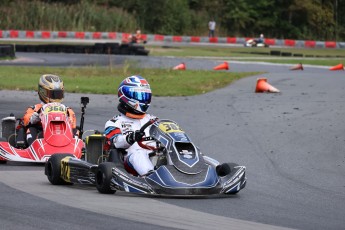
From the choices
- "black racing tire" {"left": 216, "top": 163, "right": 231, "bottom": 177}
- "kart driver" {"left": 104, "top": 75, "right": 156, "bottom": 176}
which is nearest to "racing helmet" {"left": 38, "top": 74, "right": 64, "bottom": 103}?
"kart driver" {"left": 104, "top": 75, "right": 156, "bottom": 176}

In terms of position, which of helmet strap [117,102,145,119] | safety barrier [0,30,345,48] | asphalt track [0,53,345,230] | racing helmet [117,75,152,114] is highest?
racing helmet [117,75,152,114]

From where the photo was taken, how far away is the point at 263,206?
804 cm

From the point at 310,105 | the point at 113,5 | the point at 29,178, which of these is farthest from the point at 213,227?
the point at 113,5

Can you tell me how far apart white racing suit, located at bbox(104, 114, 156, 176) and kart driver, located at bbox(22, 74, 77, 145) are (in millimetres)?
2165

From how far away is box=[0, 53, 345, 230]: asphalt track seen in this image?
706cm

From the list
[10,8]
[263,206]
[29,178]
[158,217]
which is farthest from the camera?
[10,8]

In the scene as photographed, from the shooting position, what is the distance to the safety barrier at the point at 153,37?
52812 millimetres

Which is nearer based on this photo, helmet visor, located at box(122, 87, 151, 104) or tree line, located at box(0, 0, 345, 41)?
helmet visor, located at box(122, 87, 151, 104)

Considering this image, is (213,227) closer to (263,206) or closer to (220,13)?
(263,206)

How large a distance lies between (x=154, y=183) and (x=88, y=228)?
6.16 feet

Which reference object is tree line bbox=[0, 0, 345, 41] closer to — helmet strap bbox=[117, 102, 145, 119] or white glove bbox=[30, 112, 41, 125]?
white glove bbox=[30, 112, 41, 125]

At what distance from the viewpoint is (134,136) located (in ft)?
28.8

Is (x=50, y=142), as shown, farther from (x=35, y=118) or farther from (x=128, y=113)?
(x=128, y=113)

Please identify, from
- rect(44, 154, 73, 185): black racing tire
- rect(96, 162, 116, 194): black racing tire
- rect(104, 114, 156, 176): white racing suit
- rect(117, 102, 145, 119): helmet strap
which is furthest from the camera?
rect(117, 102, 145, 119): helmet strap
